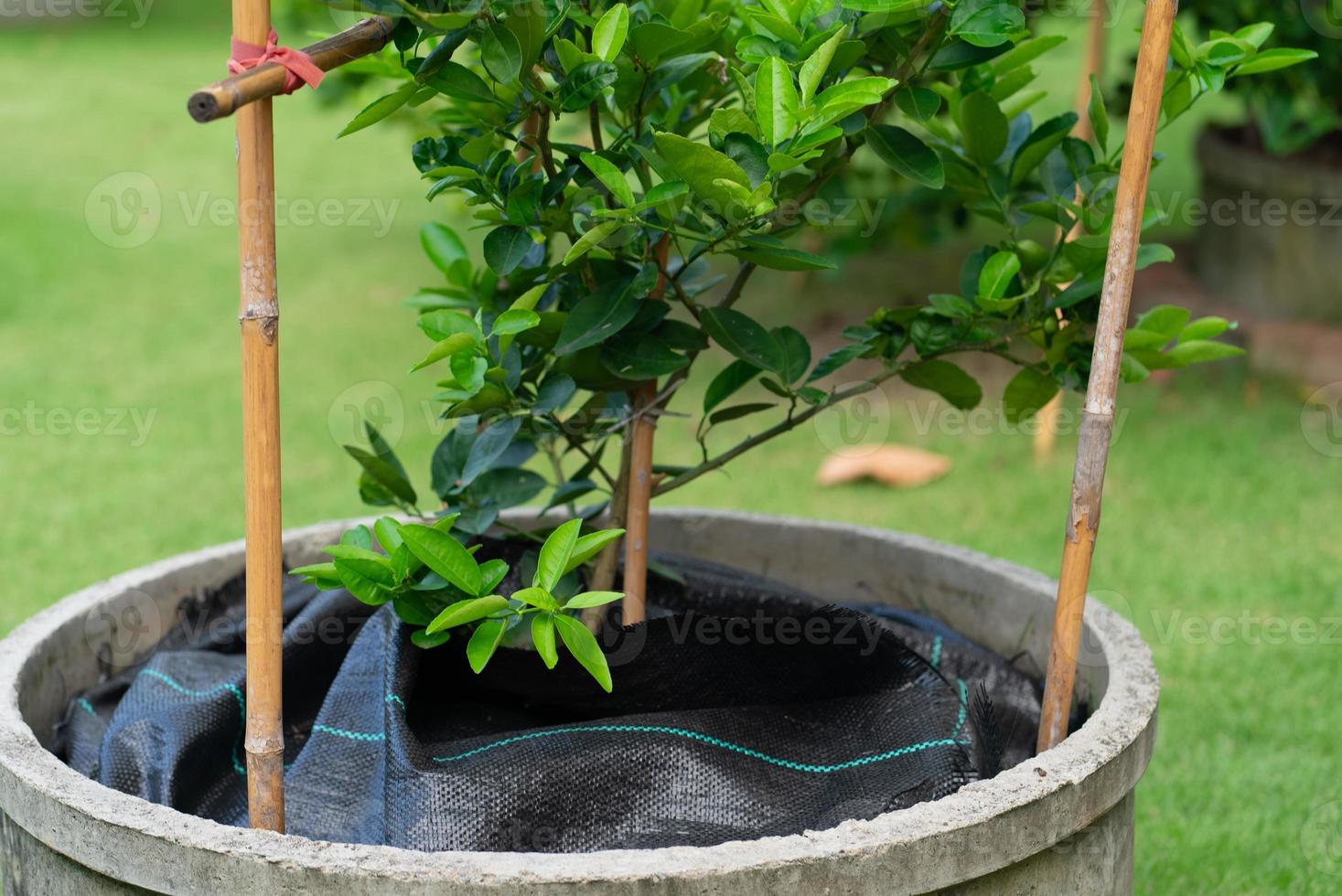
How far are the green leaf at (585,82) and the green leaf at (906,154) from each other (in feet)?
1.04

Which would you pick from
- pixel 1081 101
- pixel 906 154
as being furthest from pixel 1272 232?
pixel 906 154

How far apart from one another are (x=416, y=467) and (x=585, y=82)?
320 cm

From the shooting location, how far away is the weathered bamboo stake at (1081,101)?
3.47m

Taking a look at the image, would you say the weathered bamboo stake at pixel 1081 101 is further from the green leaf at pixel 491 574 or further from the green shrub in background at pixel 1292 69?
the green leaf at pixel 491 574

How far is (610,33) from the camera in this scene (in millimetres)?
1324

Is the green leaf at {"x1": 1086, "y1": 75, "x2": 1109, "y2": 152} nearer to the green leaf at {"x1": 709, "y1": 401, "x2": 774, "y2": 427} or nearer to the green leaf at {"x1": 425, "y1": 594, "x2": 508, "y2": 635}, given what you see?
the green leaf at {"x1": 709, "y1": 401, "x2": 774, "y2": 427}

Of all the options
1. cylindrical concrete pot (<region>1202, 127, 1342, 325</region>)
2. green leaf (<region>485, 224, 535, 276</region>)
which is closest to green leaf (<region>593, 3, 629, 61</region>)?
green leaf (<region>485, 224, 535, 276</region>)

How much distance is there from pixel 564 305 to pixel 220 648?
28.0 inches

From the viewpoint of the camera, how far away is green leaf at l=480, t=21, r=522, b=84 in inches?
51.5

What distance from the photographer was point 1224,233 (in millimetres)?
5082

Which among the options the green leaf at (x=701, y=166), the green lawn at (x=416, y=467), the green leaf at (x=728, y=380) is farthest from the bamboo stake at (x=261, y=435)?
the green lawn at (x=416, y=467)

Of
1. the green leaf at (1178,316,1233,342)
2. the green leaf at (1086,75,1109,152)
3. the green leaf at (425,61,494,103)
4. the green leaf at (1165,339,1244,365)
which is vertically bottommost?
the green leaf at (1165,339,1244,365)

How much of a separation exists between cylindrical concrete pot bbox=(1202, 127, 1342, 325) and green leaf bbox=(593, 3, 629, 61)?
4.02 m

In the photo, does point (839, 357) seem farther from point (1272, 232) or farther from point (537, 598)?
point (1272, 232)
